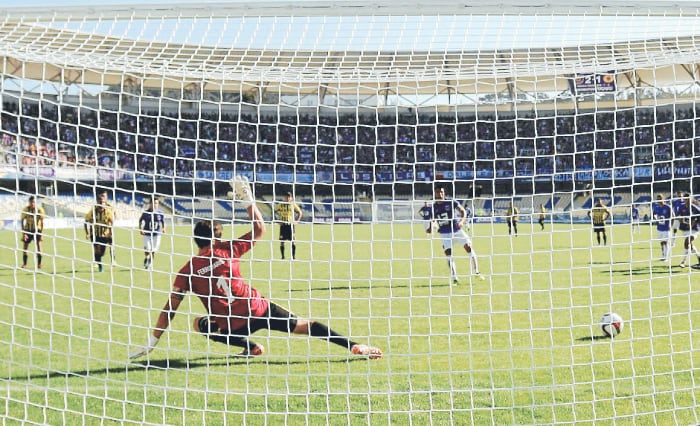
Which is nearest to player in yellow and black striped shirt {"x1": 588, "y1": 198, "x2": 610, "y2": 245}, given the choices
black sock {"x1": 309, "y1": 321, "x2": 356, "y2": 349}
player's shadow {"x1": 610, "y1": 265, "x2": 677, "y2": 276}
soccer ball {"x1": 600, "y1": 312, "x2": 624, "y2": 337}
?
player's shadow {"x1": 610, "y1": 265, "x2": 677, "y2": 276}

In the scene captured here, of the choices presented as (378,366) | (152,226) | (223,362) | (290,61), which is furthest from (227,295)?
(290,61)

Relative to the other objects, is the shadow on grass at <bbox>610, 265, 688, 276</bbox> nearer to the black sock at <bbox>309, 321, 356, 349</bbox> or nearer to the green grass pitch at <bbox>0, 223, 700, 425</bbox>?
the green grass pitch at <bbox>0, 223, 700, 425</bbox>

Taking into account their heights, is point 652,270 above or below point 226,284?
below

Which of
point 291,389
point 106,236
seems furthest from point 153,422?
point 106,236

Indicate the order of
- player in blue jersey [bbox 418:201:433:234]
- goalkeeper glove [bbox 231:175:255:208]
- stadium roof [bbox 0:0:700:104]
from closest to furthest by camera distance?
stadium roof [bbox 0:0:700:104]
goalkeeper glove [bbox 231:175:255:208]
player in blue jersey [bbox 418:201:433:234]

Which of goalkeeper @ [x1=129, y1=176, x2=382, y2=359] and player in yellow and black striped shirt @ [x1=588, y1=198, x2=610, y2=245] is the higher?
player in yellow and black striped shirt @ [x1=588, y1=198, x2=610, y2=245]

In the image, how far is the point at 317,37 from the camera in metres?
4.83

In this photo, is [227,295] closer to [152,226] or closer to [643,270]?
[152,226]

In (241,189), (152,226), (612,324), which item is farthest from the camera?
(612,324)

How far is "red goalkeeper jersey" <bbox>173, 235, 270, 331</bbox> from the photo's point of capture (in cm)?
600

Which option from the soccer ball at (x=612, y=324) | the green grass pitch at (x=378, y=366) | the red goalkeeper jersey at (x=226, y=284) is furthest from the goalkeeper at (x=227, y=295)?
the soccer ball at (x=612, y=324)

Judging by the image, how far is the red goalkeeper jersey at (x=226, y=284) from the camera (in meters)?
6.00

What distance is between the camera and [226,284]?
6012 mm

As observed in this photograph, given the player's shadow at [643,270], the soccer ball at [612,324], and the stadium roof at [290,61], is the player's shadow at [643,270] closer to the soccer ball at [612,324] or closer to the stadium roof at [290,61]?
the soccer ball at [612,324]
